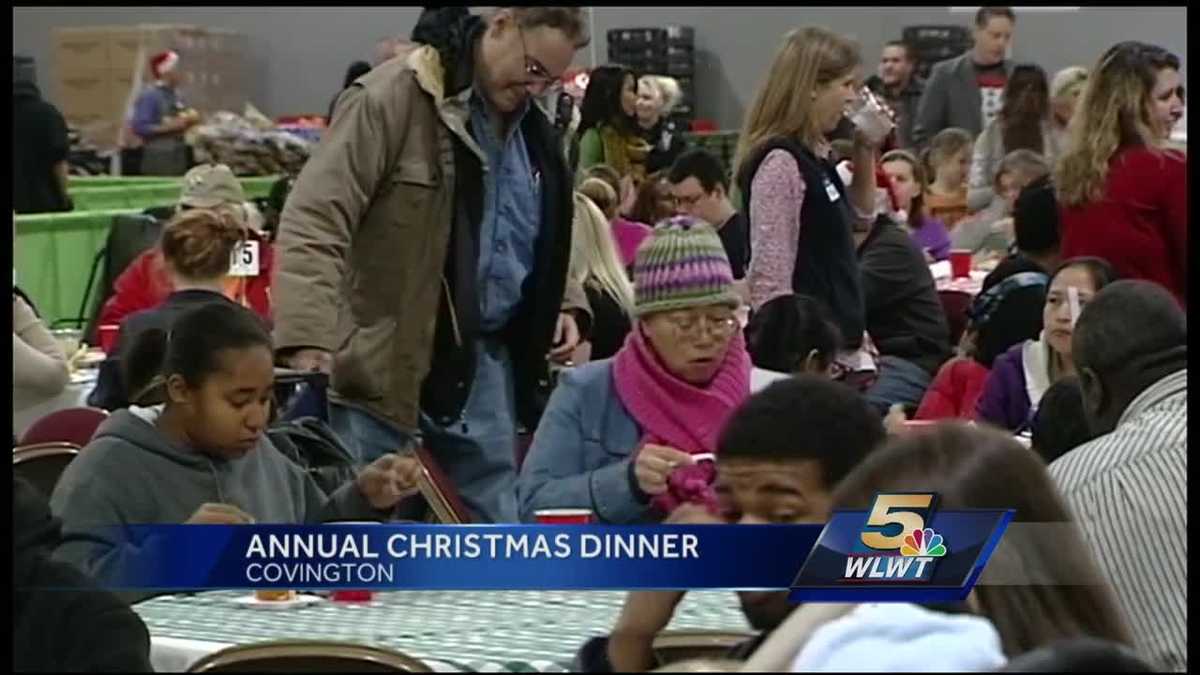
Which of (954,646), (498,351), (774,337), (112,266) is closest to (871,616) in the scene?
(954,646)

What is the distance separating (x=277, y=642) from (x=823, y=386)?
1.98ft

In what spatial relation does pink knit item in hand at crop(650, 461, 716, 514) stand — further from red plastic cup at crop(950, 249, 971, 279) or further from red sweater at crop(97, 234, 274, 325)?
red plastic cup at crop(950, 249, 971, 279)

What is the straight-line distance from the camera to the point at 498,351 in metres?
2.58

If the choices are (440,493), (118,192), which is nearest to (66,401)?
(440,493)

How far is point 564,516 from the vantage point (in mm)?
2176

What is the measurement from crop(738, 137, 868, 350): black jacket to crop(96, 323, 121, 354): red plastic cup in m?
1.07

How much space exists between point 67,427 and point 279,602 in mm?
572

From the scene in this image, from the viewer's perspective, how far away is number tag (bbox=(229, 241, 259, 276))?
2699mm

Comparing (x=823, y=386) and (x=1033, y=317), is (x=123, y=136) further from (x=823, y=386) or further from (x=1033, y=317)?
(x=823, y=386)

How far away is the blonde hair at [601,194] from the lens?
8.55 ft

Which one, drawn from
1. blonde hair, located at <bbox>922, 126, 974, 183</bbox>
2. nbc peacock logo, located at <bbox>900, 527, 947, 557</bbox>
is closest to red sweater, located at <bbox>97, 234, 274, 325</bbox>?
nbc peacock logo, located at <bbox>900, 527, 947, 557</bbox>

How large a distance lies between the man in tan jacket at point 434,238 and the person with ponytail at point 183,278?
147mm

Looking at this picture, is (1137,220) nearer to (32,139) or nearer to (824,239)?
(824,239)

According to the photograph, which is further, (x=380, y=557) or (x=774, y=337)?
(x=774, y=337)
